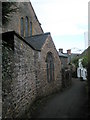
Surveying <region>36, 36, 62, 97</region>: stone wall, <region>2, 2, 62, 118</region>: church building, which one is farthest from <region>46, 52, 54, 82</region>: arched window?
<region>36, 36, 62, 97</region>: stone wall

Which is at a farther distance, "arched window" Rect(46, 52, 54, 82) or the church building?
"arched window" Rect(46, 52, 54, 82)

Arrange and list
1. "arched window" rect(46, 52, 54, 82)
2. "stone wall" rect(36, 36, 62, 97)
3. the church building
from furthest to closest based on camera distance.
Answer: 1. "arched window" rect(46, 52, 54, 82)
2. "stone wall" rect(36, 36, 62, 97)
3. the church building

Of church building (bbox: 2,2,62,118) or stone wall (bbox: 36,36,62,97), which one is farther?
stone wall (bbox: 36,36,62,97)

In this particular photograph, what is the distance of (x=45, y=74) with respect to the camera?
11.1m

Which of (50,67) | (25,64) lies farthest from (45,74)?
(25,64)

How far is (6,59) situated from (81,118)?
146 inches

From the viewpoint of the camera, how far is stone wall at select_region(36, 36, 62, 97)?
9758mm

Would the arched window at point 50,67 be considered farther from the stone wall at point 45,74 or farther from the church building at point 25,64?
the stone wall at point 45,74

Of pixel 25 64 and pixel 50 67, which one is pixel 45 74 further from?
pixel 25 64

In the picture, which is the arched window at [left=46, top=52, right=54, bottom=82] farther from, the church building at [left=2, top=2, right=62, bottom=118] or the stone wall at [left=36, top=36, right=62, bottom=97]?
the stone wall at [left=36, top=36, right=62, bottom=97]

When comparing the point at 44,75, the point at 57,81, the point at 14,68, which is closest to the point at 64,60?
the point at 57,81

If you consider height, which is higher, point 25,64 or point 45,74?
point 25,64

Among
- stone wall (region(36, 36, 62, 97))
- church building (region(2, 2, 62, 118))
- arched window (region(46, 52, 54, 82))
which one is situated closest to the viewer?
church building (region(2, 2, 62, 118))

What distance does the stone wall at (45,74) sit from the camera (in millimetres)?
9758
